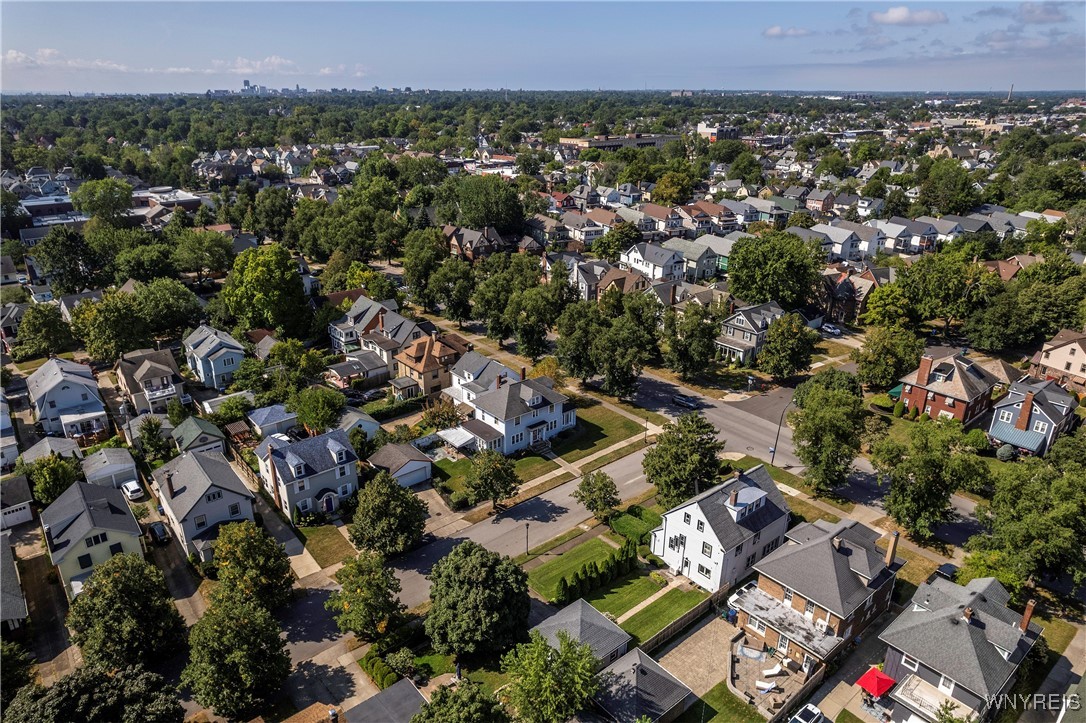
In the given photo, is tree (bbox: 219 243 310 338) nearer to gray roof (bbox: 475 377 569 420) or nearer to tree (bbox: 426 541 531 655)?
gray roof (bbox: 475 377 569 420)

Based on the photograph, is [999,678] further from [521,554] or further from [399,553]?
[399,553]

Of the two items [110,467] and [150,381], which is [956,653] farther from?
[150,381]

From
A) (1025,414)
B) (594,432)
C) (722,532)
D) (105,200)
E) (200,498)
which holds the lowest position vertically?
(594,432)

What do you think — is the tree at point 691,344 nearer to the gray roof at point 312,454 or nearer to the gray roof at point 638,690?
the gray roof at point 312,454

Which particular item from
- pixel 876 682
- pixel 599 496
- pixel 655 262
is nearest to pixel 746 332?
pixel 655 262

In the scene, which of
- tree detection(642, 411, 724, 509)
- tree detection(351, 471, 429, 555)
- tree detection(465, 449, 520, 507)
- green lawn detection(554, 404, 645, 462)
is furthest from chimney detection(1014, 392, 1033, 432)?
tree detection(351, 471, 429, 555)

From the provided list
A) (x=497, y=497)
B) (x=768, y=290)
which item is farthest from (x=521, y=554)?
(x=768, y=290)

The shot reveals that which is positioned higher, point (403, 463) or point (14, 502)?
point (403, 463)

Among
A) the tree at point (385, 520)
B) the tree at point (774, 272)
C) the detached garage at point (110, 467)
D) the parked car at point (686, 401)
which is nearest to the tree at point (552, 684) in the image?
the tree at point (385, 520)
